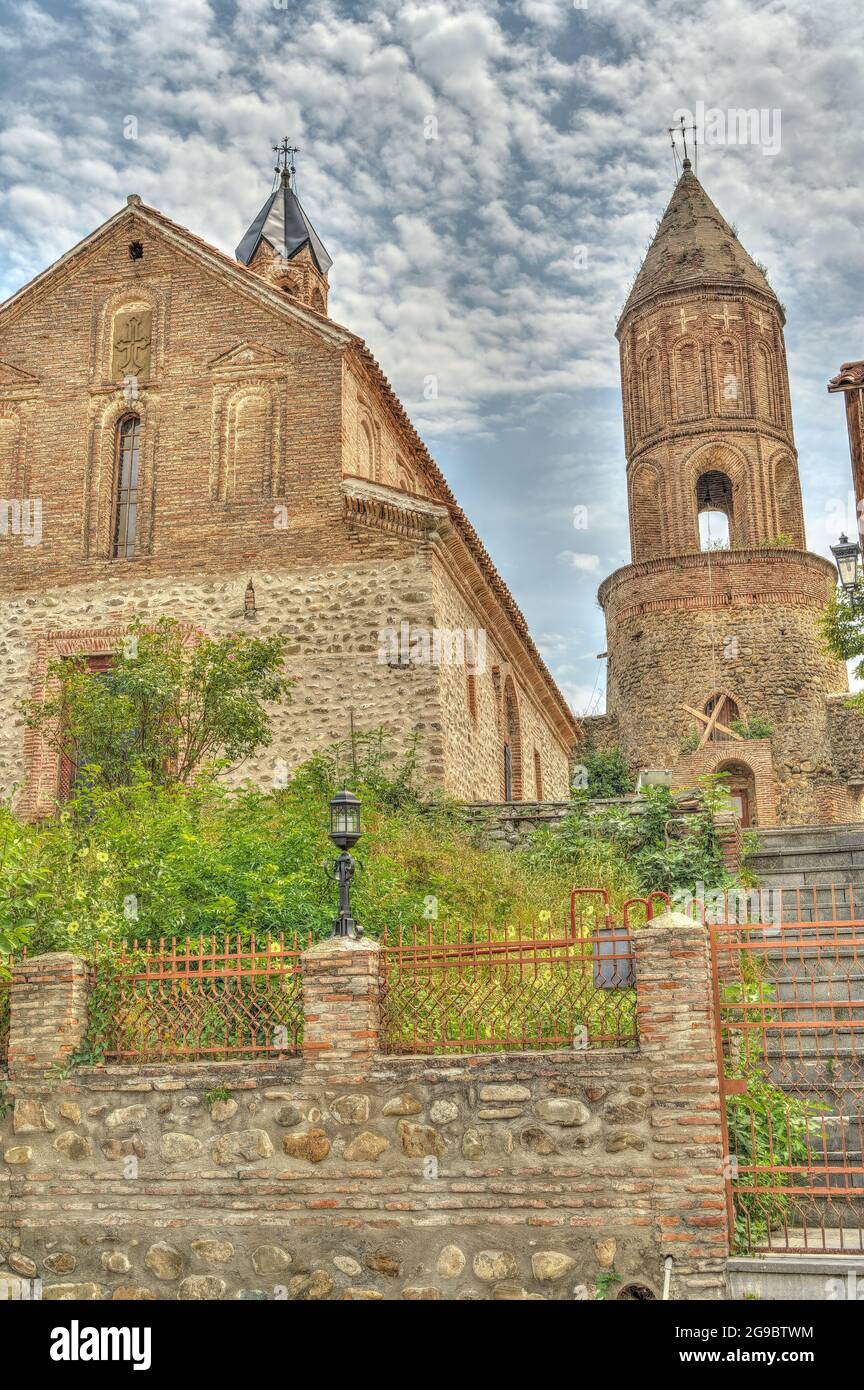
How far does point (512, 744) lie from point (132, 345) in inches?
383

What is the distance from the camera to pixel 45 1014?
891cm

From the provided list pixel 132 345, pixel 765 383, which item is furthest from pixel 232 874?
pixel 765 383

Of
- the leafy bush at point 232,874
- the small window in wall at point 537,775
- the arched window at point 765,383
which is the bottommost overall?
the leafy bush at point 232,874

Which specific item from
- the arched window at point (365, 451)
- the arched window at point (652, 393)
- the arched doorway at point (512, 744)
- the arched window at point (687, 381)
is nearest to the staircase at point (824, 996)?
the arched doorway at point (512, 744)

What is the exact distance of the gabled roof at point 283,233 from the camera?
3017 centimetres

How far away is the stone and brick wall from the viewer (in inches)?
300

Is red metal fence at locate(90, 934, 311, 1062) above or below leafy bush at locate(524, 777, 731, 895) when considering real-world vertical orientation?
below

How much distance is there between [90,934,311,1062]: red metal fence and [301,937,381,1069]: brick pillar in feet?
0.69

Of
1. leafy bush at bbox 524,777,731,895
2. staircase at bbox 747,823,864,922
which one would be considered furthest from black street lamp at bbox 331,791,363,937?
staircase at bbox 747,823,864,922

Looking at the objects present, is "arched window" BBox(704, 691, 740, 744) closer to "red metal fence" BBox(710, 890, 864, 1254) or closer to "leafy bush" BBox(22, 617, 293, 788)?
"leafy bush" BBox(22, 617, 293, 788)

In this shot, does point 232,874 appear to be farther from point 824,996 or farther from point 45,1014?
point 824,996

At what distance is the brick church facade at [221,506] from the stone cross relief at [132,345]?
1.2 inches

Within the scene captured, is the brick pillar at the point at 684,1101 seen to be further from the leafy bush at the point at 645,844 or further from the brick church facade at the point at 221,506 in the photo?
the brick church facade at the point at 221,506
